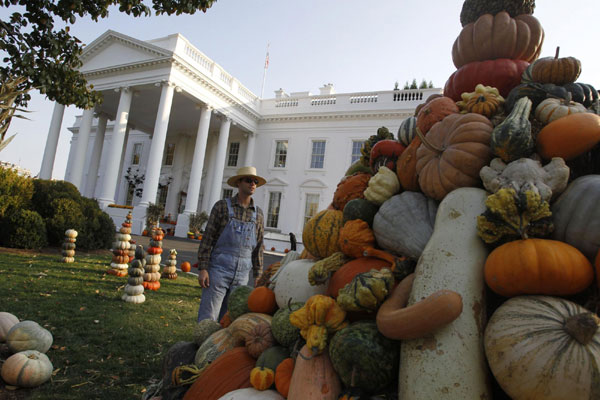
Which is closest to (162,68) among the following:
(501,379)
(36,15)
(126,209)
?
(126,209)

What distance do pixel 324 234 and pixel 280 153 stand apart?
23.5 meters

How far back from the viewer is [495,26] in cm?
234

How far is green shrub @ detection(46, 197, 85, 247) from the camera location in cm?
1004

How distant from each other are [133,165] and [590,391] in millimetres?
34187

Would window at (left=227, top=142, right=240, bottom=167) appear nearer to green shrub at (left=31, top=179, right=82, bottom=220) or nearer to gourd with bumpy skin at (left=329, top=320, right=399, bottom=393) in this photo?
green shrub at (left=31, top=179, right=82, bottom=220)

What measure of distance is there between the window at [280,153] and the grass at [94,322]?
18.0 meters

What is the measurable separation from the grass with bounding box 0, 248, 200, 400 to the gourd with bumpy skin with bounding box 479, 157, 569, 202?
3110mm

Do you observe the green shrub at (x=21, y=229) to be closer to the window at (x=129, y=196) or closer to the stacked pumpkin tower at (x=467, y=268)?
the stacked pumpkin tower at (x=467, y=268)

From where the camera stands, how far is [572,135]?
1532mm

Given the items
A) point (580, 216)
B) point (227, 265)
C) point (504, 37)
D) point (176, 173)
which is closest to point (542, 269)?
point (580, 216)

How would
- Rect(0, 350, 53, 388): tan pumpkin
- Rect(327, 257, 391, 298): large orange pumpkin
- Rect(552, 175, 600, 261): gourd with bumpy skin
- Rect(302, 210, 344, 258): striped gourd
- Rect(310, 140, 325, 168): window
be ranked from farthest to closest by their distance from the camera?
Rect(310, 140, 325, 168): window < Rect(0, 350, 53, 388): tan pumpkin < Rect(302, 210, 344, 258): striped gourd < Rect(327, 257, 391, 298): large orange pumpkin < Rect(552, 175, 600, 261): gourd with bumpy skin

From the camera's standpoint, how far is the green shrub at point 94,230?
34.6ft

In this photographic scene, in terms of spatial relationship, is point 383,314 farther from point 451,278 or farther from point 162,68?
point 162,68

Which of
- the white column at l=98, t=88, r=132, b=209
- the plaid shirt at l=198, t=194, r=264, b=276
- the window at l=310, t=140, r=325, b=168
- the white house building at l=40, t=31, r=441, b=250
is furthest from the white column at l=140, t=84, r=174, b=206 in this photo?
the plaid shirt at l=198, t=194, r=264, b=276
